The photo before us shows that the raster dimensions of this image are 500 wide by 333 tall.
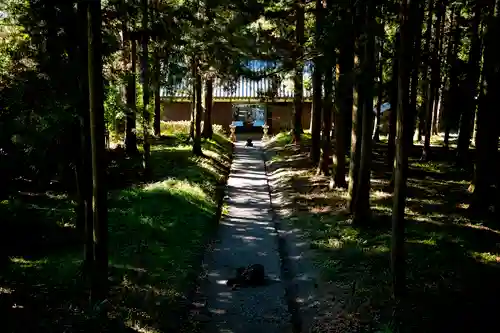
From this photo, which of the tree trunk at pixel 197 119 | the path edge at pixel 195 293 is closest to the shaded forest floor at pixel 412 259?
the path edge at pixel 195 293

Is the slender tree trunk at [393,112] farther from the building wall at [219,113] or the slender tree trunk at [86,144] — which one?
the building wall at [219,113]

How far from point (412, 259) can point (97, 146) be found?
735cm

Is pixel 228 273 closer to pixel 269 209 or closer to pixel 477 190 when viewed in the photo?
pixel 269 209

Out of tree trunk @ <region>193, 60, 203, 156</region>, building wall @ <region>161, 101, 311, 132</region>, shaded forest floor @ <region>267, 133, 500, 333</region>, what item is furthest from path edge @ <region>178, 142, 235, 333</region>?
building wall @ <region>161, 101, 311, 132</region>

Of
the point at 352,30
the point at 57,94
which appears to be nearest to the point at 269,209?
the point at 352,30

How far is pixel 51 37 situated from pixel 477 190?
41.4ft

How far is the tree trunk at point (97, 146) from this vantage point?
316 inches

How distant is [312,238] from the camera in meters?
13.8

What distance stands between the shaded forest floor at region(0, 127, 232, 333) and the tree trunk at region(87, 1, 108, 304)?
23.0 inches

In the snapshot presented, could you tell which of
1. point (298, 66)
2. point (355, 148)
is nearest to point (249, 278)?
point (355, 148)

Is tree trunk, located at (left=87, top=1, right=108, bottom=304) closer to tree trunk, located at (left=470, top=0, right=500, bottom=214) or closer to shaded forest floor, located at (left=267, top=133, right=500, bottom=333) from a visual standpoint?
shaded forest floor, located at (left=267, top=133, right=500, bottom=333)

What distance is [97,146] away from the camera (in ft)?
27.1

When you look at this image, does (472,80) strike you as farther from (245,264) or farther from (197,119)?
(197,119)

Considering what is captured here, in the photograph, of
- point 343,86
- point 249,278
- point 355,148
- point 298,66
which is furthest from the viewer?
point 298,66
